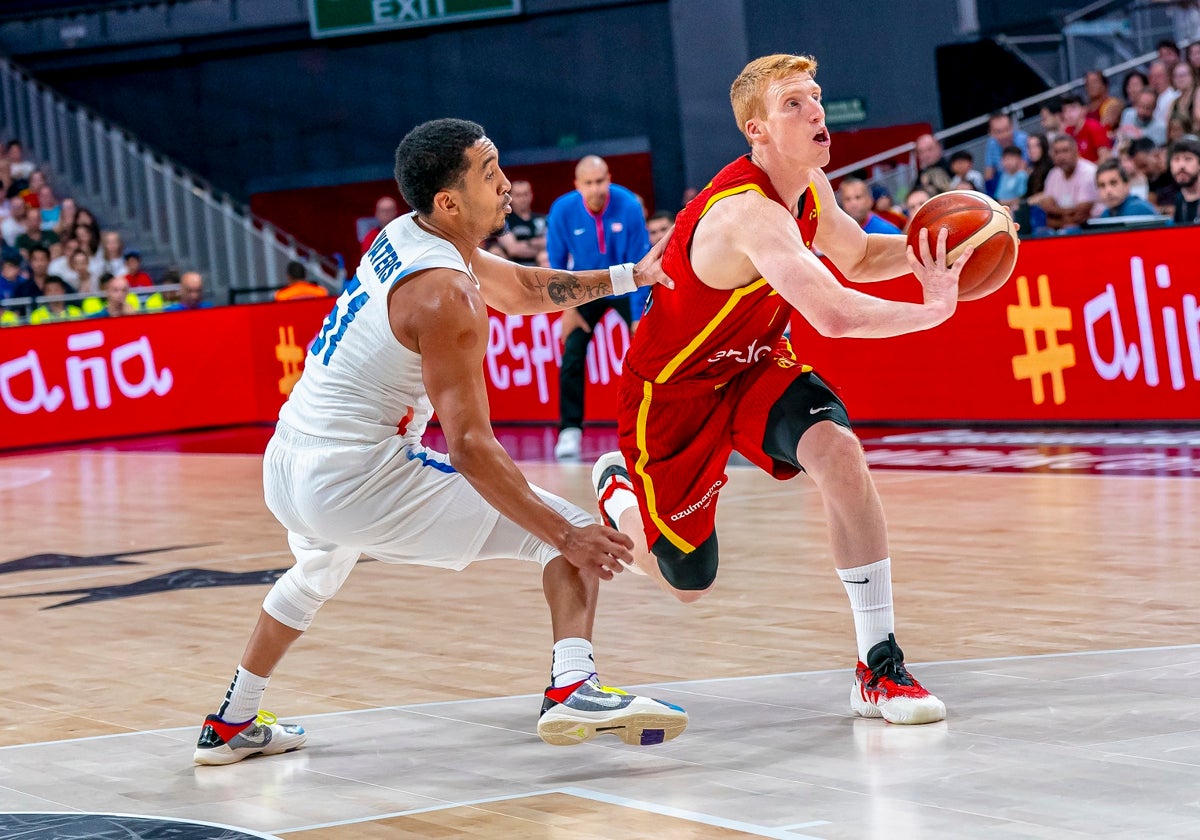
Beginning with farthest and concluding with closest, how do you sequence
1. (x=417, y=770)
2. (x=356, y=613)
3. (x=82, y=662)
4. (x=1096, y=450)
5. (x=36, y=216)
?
(x=36, y=216) < (x=1096, y=450) < (x=356, y=613) < (x=82, y=662) < (x=417, y=770)

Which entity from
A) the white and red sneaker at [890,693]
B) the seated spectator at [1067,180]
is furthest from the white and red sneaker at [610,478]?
the seated spectator at [1067,180]

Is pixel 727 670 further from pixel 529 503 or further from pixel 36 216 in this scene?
pixel 36 216

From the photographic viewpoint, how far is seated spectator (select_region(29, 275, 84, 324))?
15822mm

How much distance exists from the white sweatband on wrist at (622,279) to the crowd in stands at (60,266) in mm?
11230

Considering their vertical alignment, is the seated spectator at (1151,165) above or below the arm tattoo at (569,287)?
above

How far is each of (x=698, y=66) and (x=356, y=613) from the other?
16.3 meters

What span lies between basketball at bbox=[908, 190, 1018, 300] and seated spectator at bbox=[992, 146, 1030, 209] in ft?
30.6

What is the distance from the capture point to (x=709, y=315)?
Result: 477 cm

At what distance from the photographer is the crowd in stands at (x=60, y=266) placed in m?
16.2

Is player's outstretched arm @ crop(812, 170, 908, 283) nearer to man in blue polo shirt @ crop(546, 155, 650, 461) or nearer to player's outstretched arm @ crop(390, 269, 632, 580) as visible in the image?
player's outstretched arm @ crop(390, 269, 632, 580)

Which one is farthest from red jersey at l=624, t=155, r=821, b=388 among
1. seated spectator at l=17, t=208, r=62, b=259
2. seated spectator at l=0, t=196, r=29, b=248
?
seated spectator at l=0, t=196, r=29, b=248

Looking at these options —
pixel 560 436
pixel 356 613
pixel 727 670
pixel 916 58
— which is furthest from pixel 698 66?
pixel 727 670

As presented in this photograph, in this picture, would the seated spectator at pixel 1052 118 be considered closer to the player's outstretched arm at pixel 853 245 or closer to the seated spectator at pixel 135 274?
the seated spectator at pixel 135 274

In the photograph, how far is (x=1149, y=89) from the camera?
13961 millimetres
